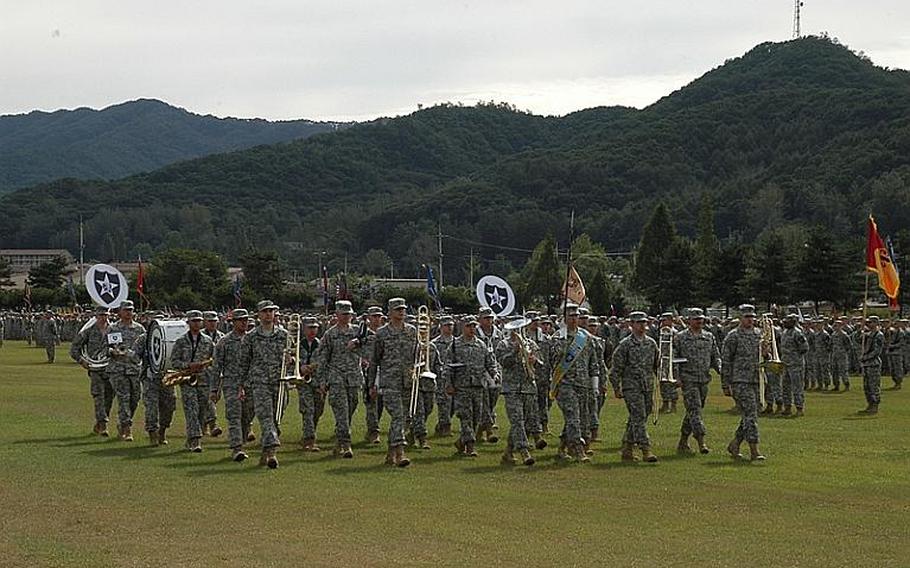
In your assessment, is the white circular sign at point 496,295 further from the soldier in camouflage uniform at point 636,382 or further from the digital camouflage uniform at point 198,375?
the digital camouflage uniform at point 198,375

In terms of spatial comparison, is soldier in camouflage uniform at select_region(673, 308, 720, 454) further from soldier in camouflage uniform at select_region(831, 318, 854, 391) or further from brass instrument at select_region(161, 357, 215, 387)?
soldier in camouflage uniform at select_region(831, 318, 854, 391)

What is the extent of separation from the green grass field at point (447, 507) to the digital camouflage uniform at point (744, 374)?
0.62m

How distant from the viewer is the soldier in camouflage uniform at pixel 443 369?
2106 centimetres

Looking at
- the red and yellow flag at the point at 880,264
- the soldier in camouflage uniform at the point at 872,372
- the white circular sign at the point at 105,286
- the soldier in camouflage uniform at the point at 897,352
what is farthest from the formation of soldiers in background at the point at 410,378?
the soldier in camouflage uniform at the point at 897,352

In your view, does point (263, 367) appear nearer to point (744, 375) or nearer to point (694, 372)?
point (694, 372)

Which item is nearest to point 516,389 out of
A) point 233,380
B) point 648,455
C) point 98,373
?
point 648,455

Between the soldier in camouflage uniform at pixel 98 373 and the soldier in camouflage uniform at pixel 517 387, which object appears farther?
the soldier in camouflage uniform at pixel 98 373

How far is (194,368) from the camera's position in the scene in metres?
19.4

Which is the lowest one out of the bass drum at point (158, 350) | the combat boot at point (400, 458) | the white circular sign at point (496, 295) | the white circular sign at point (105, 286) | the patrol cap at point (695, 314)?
the combat boot at point (400, 458)

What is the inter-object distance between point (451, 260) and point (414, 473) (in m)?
152

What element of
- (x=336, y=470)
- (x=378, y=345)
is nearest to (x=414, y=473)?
(x=336, y=470)

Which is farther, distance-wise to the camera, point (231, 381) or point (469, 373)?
point (469, 373)

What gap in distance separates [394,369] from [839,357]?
2214cm

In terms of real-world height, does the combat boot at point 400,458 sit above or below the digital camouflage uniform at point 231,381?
below
